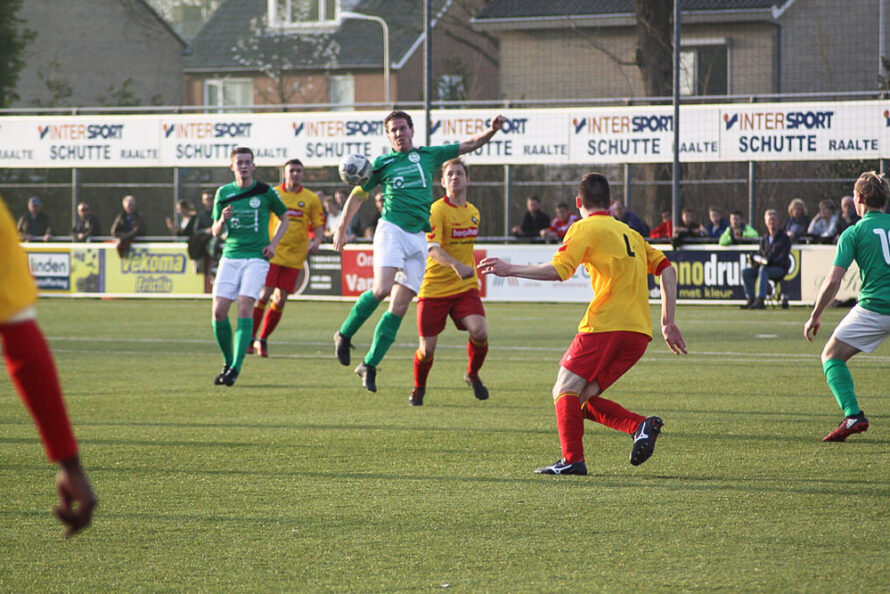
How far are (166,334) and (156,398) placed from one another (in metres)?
7.48

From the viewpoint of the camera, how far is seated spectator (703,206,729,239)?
76.8 ft

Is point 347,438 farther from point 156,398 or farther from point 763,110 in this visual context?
point 763,110

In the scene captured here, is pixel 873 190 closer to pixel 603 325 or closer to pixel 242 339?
pixel 603 325

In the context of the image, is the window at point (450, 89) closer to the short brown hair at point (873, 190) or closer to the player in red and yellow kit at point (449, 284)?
the player in red and yellow kit at point (449, 284)

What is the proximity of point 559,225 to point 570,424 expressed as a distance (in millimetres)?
17860

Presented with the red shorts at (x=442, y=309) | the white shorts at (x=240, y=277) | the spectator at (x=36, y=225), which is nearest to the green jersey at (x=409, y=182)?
the red shorts at (x=442, y=309)

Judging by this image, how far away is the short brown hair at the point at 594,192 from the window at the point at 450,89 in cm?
3144

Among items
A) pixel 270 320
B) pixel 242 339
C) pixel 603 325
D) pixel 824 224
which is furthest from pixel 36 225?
pixel 603 325

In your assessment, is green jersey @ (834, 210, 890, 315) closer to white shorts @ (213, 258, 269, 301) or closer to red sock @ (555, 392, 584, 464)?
red sock @ (555, 392, 584, 464)

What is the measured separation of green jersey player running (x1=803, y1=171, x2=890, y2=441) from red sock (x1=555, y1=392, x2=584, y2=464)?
2.10 meters

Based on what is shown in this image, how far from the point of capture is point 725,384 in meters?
12.0

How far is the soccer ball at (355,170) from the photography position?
1053 centimetres

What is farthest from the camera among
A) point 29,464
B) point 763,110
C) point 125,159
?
point 125,159

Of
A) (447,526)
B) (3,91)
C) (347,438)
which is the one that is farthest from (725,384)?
(3,91)
